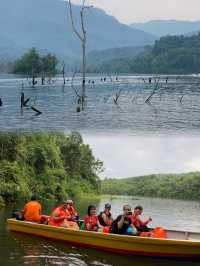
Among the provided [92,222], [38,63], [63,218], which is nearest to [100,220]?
[92,222]

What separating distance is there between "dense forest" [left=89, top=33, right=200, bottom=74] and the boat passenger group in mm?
106652

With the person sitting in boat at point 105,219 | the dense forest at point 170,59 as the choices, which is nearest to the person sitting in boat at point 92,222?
the person sitting in boat at point 105,219

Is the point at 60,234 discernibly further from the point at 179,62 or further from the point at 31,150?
the point at 179,62

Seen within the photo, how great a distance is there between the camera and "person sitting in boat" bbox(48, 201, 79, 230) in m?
15.0

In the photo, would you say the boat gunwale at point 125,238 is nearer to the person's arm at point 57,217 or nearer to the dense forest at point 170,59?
the person's arm at point 57,217

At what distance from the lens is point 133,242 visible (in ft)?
42.9

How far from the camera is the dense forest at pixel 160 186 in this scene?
82.6 metres

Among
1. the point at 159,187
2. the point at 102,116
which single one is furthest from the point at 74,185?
the point at 159,187

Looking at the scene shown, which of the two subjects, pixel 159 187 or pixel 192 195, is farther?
pixel 159 187

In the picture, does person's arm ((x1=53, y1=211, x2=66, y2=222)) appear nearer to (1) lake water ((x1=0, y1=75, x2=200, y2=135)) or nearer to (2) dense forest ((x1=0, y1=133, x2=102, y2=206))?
(2) dense forest ((x1=0, y1=133, x2=102, y2=206))

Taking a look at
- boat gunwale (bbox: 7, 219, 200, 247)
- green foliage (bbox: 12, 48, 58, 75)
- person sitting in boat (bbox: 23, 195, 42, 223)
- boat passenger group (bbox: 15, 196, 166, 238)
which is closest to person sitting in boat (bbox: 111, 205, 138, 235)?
boat passenger group (bbox: 15, 196, 166, 238)

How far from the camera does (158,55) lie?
128m

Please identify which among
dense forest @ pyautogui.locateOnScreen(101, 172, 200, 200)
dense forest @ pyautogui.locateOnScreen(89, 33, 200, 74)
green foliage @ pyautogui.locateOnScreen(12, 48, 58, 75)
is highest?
dense forest @ pyautogui.locateOnScreen(89, 33, 200, 74)

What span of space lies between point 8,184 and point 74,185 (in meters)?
18.3
